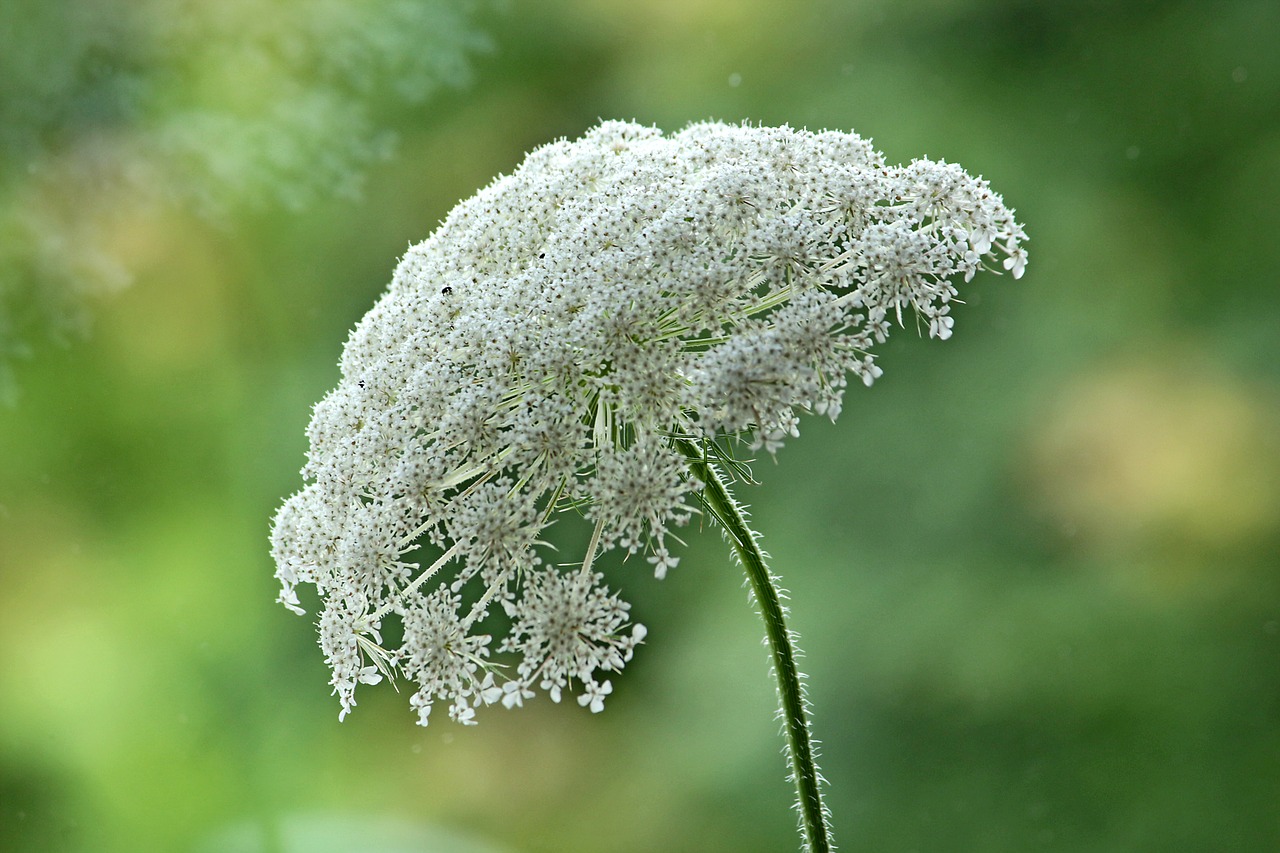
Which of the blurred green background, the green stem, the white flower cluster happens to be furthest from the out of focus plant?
the green stem

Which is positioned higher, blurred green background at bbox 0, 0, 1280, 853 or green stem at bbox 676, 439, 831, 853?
blurred green background at bbox 0, 0, 1280, 853

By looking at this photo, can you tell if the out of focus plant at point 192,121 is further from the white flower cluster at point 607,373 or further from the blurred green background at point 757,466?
the white flower cluster at point 607,373

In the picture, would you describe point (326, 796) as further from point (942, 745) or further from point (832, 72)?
point (832, 72)

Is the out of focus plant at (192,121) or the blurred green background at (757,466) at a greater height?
the out of focus plant at (192,121)

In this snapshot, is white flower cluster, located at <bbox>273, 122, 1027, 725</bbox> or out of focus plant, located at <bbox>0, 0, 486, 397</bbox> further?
out of focus plant, located at <bbox>0, 0, 486, 397</bbox>

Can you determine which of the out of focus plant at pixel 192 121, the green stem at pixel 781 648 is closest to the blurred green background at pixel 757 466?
the out of focus plant at pixel 192 121

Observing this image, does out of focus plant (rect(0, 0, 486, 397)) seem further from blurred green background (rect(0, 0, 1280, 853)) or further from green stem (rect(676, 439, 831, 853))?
green stem (rect(676, 439, 831, 853))

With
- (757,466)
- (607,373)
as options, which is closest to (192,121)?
(757,466)
